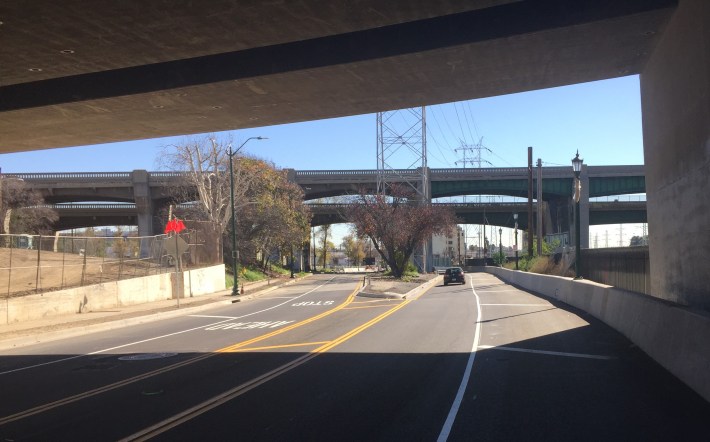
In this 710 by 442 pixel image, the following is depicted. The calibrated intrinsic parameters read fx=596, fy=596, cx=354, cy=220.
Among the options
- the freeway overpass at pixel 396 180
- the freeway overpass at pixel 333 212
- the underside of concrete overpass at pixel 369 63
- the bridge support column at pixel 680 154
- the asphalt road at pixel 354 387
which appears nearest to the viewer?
the asphalt road at pixel 354 387

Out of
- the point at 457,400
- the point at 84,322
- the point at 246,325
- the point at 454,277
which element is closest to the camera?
the point at 457,400

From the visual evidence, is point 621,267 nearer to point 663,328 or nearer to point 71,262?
point 663,328

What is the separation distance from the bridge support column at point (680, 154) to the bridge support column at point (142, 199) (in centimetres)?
6703

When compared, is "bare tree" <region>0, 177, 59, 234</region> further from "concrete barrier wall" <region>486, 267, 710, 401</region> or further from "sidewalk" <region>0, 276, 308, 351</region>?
"concrete barrier wall" <region>486, 267, 710, 401</region>

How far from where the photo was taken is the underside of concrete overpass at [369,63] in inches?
400

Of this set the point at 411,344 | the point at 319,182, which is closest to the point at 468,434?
the point at 411,344

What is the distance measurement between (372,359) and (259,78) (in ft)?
21.6

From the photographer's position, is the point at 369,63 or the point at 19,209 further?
the point at 19,209

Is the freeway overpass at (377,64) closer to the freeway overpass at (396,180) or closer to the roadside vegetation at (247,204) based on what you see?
the roadside vegetation at (247,204)

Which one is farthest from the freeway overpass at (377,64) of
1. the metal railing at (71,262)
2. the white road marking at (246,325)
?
the metal railing at (71,262)

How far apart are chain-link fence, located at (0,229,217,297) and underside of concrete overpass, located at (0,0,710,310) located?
30.3 ft

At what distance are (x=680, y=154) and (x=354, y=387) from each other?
7604mm

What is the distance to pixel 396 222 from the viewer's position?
4938 centimetres

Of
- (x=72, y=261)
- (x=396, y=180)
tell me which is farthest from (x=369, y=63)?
(x=396, y=180)
